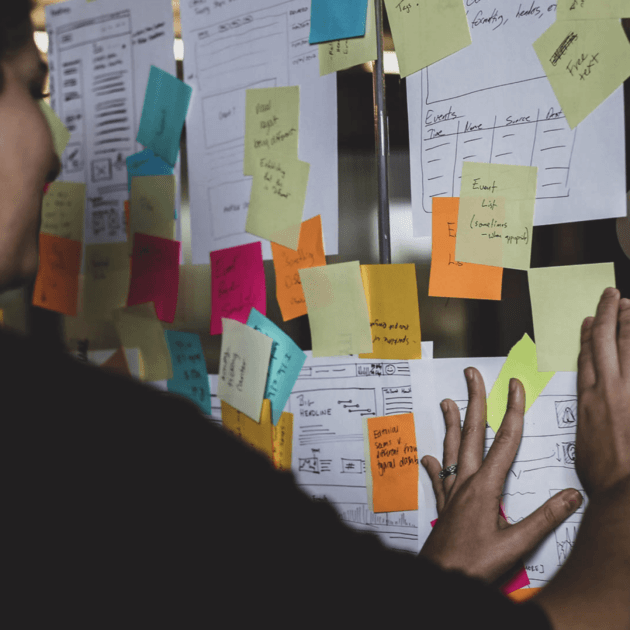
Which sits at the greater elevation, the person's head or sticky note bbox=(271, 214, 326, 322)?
the person's head

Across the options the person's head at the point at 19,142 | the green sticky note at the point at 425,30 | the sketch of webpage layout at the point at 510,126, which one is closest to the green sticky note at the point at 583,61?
the sketch of webpage layout at the point at 510,126

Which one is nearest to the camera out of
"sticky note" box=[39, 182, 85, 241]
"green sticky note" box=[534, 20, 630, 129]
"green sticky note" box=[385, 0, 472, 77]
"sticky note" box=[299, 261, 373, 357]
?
"green sticky note" box=[534, 20, 630, 129]

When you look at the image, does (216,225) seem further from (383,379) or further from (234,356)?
(383,379)

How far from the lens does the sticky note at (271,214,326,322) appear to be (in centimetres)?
95

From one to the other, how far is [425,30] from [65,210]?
2.92 feet

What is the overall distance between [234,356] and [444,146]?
1.76 feet

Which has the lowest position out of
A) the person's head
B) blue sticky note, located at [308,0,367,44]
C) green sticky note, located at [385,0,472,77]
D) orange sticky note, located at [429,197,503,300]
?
orange sticky note, located at [429,197,503,300]

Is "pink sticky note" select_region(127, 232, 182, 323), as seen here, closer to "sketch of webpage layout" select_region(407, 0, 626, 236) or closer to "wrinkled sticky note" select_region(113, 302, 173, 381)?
"wrinkled sticky note" select_region(113, 302, 173, 381)

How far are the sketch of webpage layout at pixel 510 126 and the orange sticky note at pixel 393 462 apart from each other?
313 mm

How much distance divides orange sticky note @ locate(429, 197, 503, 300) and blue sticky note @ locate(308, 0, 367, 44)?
0.31 metres

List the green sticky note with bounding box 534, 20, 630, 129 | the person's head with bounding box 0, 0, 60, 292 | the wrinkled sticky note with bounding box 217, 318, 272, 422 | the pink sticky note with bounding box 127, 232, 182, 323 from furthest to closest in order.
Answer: the pink sticky note with bounding box 127, 232, 182, 323 < the wrinkled sticky note with bounding box 217, 318, 272, 422 < the green sticky note with bounding box 534, 20, 630, 129 < the person's head with bounding box 0, 0, 60, 292

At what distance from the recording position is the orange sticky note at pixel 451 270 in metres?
0.80

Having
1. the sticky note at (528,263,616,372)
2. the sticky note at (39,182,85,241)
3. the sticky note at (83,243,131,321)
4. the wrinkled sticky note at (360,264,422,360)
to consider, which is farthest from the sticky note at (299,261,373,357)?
the sticky note at (39,182,85,241)

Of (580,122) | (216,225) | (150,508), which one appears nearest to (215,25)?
(216,225)
